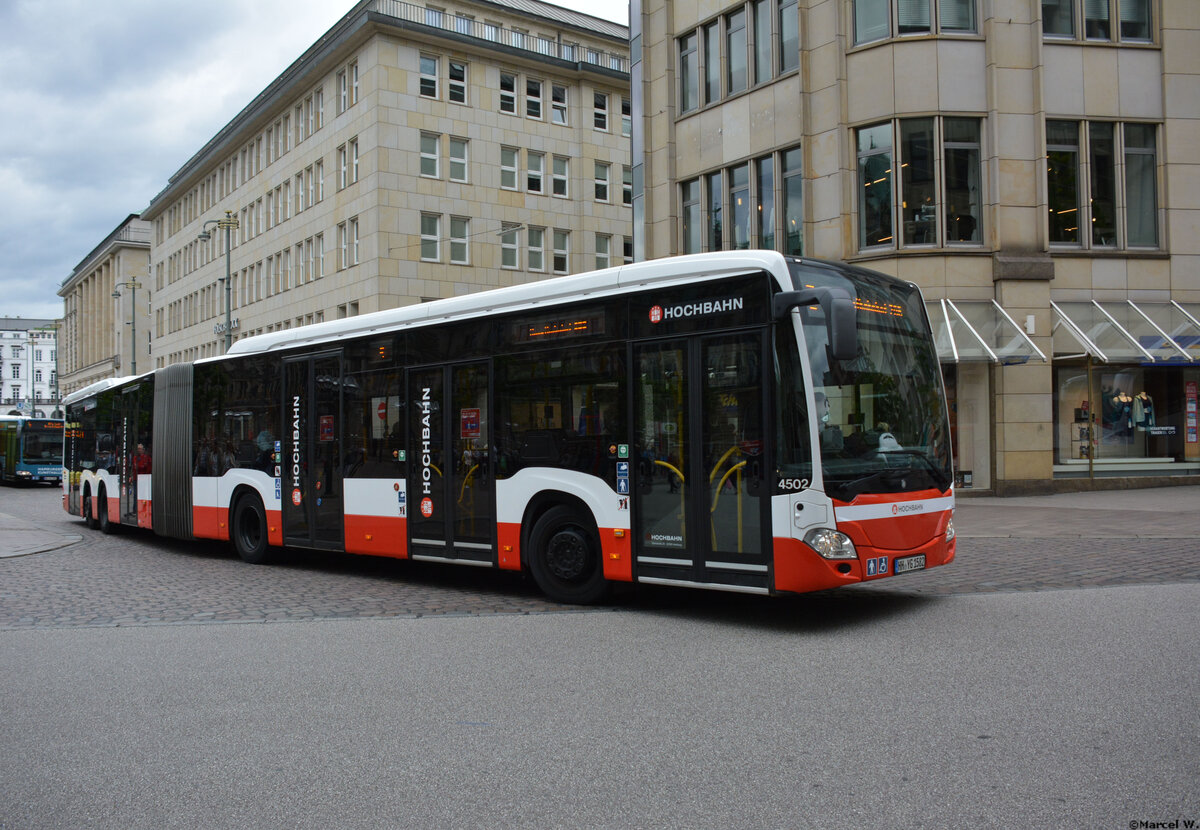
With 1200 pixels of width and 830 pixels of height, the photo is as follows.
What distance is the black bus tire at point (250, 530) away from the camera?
564 inches

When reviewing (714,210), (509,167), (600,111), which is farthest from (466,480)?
(600,111)

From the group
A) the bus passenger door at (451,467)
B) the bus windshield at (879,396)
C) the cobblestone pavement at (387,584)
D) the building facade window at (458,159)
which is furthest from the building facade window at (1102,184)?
the building facade window at (458,159)

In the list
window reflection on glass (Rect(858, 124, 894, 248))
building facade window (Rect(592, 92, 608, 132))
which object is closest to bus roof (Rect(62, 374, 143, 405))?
window reflection on glass (Rect(858, 124, 894, 248))

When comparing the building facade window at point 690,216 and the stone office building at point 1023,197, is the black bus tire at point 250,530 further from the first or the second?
the building facade window at point 690,216

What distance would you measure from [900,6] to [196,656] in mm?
20632

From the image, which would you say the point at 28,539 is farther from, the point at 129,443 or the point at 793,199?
the point at 793,199

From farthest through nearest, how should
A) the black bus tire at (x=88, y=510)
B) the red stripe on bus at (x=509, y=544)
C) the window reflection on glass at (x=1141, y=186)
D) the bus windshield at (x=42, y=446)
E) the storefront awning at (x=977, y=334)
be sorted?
the bus windshield at (x=42, y=446), the window reflection on glass at (x=1141, y=186), the storefront awning at (x=977, y=334), the black bus tire at (x=88, y=510), the red stripe on bus at (x=509, y=544)

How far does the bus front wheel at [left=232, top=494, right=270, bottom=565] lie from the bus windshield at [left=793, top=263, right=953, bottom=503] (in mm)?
8694

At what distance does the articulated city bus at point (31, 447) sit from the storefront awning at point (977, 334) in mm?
37161

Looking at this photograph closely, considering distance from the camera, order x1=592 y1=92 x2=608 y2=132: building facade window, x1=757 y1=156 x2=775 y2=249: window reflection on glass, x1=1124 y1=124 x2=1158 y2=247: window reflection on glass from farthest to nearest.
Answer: x1=592 y1=92 x2=608 y2=132: building facade window
x1=757 y1=156 x2=775 y2=249: window reflection on glass
x1=1124 y1=124 x2=1158 y2=247: window reflection on glass

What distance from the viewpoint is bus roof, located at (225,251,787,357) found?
8.65 metres

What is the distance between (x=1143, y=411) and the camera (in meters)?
24.0

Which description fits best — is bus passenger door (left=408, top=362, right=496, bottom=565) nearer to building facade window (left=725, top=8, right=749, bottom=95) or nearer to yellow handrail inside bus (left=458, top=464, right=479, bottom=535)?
yellow handrail inside bus (left=458, top=464, right=479, bottom=535)

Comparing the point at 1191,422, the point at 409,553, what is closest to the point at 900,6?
the point at 1191,422
